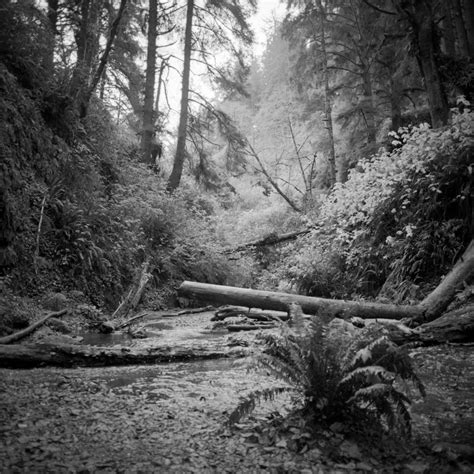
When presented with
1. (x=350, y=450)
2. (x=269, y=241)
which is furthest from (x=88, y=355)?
(x=269, y=241)

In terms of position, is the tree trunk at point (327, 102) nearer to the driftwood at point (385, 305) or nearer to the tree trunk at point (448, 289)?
the tree trunk at point (448, 289)

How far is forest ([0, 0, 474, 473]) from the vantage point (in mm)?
2549

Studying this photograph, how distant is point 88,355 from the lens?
13.3 ft

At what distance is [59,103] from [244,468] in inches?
383

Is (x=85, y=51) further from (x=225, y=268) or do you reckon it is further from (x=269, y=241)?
(x=269, y=241)

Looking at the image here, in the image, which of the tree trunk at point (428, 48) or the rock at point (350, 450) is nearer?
the rock at point (350, 450)

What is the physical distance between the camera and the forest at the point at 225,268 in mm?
2549

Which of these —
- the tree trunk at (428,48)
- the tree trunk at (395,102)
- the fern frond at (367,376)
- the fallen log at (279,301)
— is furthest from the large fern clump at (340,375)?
the tree trunk at (395,102)

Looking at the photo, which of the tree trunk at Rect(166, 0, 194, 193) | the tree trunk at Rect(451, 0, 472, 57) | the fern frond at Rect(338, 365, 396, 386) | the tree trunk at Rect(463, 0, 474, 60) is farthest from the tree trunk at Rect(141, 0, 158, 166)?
the fern frond at Rect(338, 365, 396, 386)

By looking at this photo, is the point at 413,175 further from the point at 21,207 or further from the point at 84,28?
the point at 84,28

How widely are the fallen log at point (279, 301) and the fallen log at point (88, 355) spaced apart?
2.26 metres

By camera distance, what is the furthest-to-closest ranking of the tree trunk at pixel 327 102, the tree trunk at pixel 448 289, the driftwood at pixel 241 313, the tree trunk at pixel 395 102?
the tree trunk at pixel 327 102
the tree trunk at pixel 395 102
the driftwood at pixel 241 313
the tree trunk at pixel 448 289

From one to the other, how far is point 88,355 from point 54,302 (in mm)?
3038

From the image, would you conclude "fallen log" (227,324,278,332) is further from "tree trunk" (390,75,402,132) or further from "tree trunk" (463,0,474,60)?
"tree trunk" (463,0,474,60)
